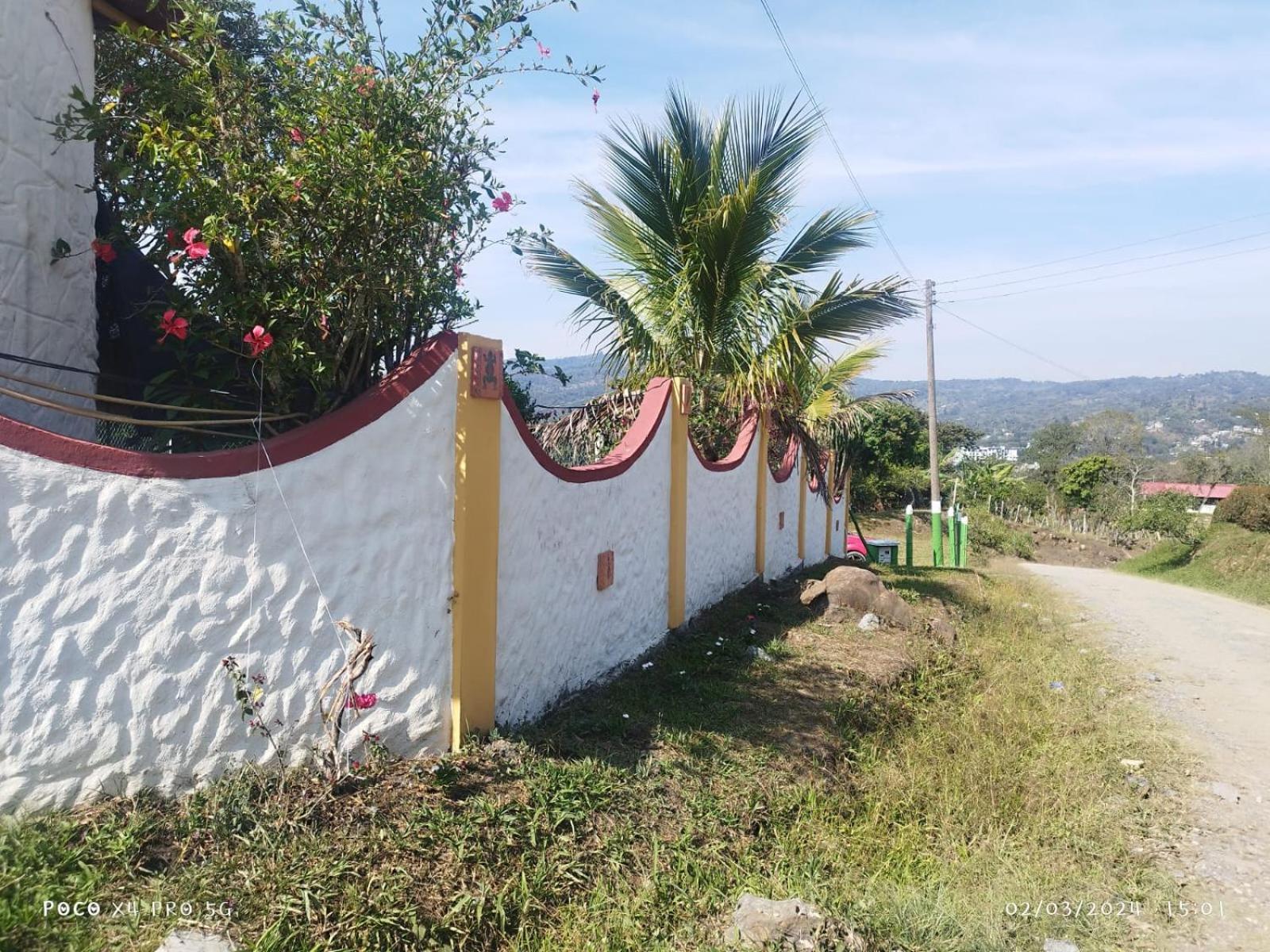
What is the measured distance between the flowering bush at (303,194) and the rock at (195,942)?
1915 mm

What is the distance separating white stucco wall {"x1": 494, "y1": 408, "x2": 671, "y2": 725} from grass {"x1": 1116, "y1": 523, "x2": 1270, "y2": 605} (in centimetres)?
1320

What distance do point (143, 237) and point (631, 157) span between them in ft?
16.7

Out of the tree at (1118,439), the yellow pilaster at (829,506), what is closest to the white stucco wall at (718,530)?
the yellow pilaster at (829,506)

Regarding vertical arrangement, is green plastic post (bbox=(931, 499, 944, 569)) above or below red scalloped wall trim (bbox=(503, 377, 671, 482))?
below

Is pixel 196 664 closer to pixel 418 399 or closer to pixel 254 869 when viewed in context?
pixel 254 869

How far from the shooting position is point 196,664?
3.05 m

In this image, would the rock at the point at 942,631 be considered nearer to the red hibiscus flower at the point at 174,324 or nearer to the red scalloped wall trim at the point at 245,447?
the red scalloped wall trim at the point at 245,447

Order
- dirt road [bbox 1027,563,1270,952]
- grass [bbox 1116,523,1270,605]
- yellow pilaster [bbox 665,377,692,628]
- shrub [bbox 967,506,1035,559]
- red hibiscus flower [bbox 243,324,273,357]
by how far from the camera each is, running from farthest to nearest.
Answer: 1. shrub [bbox 967,506,1035,559]
2. grass [bbox 1116,523,1270,605]
3. yellow pilaster [bbox 665,377,692,628]
4. dirt road [bbox 1027,563,1270,952]
5. red hibiscus flower [bbox 243,324,273,357]

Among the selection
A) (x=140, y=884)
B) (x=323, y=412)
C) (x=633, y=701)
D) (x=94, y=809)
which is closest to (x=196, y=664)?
(x=94, y=809)

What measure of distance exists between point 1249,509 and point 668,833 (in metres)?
20.9

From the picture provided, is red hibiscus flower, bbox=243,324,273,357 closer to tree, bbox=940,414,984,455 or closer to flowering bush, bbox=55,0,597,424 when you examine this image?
flowering bush, bbox=55,0,597,424

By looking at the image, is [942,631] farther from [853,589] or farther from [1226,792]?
[1226,792]

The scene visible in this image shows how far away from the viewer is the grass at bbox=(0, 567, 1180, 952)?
2.69 m

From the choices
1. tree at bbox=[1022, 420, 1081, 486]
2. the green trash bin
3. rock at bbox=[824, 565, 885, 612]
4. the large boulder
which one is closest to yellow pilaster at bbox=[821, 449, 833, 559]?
the green trash bin
